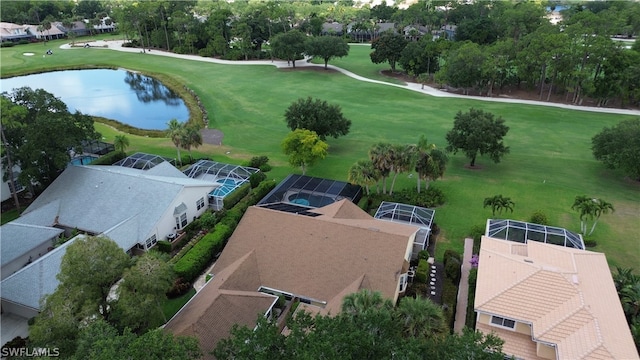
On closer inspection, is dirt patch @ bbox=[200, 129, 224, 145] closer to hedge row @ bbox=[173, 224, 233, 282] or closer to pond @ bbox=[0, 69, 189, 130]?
pond @ bbox=[0, 69, 189, 130]

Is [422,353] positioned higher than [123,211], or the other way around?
[422,353]

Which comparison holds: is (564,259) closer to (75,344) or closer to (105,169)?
(75,344)

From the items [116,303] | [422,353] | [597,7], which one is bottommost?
[116,303]

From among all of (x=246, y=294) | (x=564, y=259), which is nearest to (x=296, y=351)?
(x=246, y=294)

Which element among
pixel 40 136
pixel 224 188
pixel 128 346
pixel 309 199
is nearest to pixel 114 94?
pixel 40 136

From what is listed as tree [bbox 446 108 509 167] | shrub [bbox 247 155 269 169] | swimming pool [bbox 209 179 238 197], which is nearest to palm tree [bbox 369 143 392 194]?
tree [bbox 446 108 509 167]

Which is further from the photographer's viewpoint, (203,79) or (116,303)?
(203,79)

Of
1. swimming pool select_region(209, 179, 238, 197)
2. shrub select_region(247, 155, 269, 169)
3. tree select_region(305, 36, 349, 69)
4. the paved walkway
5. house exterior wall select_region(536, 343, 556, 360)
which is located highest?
tree select_region(305, 36, 349, 69)

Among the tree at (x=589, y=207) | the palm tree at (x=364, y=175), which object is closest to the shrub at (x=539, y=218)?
the tree at (x=589, y=207)
